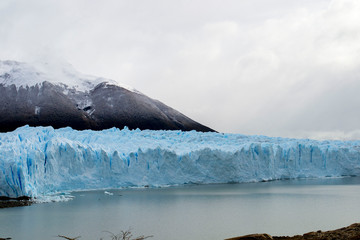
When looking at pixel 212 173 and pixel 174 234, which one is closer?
pixel 174 234

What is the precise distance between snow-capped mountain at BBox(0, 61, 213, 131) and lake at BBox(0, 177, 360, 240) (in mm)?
43195

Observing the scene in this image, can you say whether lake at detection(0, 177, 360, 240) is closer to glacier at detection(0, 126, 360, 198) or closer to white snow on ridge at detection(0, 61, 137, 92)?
glacier at detection(0, 126, 360, 198)

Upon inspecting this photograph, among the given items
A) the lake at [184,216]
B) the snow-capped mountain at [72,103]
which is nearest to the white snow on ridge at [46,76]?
the snow-capped mountain at [72,103]

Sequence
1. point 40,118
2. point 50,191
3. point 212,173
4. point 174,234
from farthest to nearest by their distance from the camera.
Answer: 1. point 40,118
2. point 212,173
3. point 50,191
4. point 174,234

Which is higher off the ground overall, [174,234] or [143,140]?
[143,140]

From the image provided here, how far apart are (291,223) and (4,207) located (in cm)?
949

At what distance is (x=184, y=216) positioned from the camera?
1155cm

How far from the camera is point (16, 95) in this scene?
58.5 metres

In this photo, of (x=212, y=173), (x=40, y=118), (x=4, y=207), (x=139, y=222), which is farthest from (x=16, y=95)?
(x=139, y=222)

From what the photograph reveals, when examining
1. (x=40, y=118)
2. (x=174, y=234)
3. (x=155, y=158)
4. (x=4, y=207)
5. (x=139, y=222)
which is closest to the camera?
(x=174, y=234)

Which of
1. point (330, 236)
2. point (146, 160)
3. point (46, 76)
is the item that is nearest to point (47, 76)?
point (46, 76)

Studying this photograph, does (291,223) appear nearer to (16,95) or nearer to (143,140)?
(143,140)

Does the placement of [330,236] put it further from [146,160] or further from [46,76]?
[46,76]

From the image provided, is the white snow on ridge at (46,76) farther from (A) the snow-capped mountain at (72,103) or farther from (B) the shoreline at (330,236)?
(B) the shoreline at (330,236)
